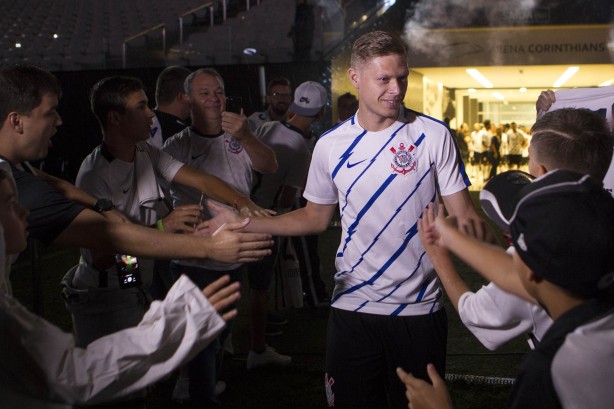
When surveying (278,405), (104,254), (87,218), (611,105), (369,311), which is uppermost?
(611,105)

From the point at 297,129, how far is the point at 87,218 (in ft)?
13.0

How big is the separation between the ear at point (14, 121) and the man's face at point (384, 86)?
56.3 inches

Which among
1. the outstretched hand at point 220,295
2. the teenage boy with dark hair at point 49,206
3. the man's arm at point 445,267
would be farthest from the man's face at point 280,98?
the outstretched hand at point 220,295

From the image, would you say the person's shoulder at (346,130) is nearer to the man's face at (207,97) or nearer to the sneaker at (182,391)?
the man's face at (207,97)

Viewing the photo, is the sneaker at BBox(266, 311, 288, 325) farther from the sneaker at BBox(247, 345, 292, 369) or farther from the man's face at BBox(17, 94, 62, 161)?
the man's face at BBox(17, 94, 62, 161)

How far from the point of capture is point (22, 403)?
170 centimetres

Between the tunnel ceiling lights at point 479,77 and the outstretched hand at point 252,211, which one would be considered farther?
the tunnel ceiling lights at point 479,77

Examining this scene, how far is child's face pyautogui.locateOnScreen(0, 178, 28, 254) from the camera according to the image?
189 cm

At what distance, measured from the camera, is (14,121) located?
274cm

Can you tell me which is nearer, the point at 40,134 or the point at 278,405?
the point at 40,134

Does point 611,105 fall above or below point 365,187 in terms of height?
above

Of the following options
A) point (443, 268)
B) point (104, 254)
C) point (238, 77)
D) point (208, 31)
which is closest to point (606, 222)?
point (443, 268)

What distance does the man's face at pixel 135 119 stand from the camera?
374 centimetres

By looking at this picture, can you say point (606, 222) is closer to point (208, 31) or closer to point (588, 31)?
point (208, 31)
